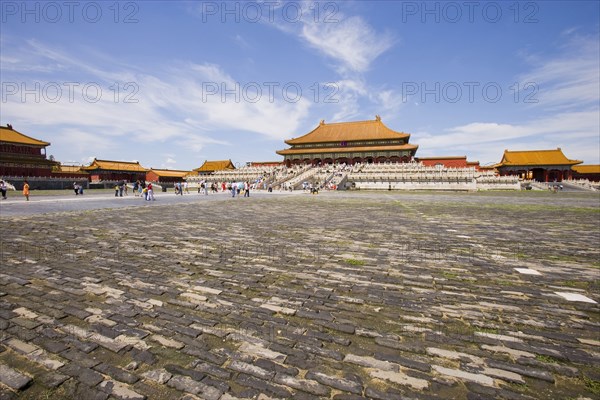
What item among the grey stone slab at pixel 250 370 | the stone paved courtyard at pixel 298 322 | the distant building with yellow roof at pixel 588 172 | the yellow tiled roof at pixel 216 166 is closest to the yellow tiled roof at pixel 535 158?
the distant building with yellow roof at pixel 588 172

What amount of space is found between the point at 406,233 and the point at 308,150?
56.5m

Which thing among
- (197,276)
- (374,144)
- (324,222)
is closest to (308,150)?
(374,144)

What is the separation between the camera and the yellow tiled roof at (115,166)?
5607 centimetres

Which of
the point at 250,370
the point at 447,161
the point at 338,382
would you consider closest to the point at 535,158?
the point at 447,161

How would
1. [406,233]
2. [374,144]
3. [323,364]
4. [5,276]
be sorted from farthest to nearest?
1. [374,144]
2. [406,233]
3. [5,276]
4. [323,364]

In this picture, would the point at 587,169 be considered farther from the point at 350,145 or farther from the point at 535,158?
the point at 350,145

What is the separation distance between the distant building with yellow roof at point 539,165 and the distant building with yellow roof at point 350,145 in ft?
65.6

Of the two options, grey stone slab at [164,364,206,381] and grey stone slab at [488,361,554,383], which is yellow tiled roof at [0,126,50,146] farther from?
grey stone slab at [488,361,554,383]

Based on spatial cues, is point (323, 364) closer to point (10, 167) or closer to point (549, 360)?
point (549, 360)

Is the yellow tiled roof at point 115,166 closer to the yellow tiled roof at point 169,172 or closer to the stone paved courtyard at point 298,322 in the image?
the yellow tiled roof at point 169,172

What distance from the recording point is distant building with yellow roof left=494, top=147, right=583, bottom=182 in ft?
189

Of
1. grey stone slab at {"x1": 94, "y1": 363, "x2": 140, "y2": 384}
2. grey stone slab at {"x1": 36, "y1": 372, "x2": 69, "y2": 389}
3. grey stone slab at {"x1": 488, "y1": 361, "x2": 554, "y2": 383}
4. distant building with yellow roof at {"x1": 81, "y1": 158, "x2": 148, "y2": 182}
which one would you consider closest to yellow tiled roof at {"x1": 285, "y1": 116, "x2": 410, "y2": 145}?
distant building with yellow roof at {"x1": 81, "y1": 158, "x2": 148, "y2": 182}

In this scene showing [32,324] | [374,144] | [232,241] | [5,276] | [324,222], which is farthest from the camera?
[374,144]

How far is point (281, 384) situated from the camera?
2.22 metres
